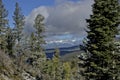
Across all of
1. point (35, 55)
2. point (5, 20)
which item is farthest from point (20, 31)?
point (35, 55)

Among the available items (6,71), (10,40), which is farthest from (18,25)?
(6,71)

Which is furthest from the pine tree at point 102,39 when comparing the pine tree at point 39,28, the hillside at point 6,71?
the pine tree at point 39,28

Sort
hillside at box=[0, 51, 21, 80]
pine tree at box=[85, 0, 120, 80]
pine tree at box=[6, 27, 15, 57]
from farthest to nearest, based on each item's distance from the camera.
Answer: pine tree at box=[6, 27, 15, 57]
hillside at box=[0, 51, 21, 80]
pine tree at box=[85, 0, 120, 80]

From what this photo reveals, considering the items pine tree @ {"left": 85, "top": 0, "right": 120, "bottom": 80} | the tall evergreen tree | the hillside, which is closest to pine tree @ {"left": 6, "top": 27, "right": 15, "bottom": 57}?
the tall evergreen tree

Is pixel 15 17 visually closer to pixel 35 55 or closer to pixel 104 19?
pixel 35 55

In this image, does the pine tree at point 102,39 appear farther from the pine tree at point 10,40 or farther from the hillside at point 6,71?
the pine tree at point 10,40

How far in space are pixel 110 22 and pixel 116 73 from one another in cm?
355

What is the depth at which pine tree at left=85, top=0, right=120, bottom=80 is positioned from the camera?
72.6 feet

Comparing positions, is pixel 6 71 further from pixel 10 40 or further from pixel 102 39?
pixel 10 40

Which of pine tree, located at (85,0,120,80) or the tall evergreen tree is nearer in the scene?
pine tree, located at (85,0,120,80)

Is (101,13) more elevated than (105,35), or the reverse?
(101,13)

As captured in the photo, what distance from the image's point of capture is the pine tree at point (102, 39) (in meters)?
22.1

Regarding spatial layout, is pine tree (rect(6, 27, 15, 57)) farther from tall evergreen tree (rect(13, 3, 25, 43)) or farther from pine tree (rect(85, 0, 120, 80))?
pine tree (rect(85, 0, 120, 80))

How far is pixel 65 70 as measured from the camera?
383 feet
